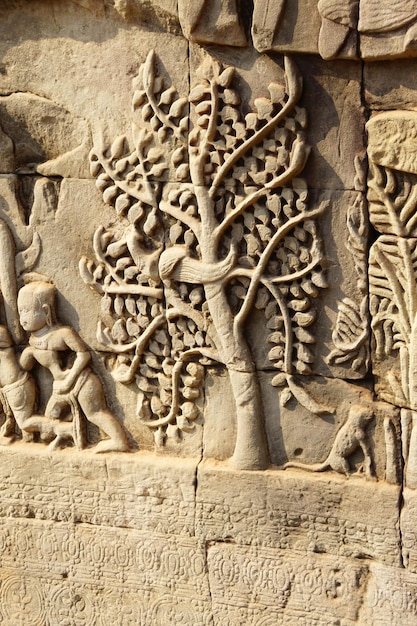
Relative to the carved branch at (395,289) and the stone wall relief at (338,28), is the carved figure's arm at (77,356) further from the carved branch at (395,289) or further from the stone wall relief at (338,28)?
the stone wall relief at (338,28)

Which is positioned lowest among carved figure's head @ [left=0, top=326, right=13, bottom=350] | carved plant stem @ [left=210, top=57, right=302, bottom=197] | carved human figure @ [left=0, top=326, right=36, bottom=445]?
carved human figure @ [left=0, top=326, right=36, bottom=445]

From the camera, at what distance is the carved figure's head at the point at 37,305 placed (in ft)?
16.5

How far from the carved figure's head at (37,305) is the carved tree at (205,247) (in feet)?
0.74

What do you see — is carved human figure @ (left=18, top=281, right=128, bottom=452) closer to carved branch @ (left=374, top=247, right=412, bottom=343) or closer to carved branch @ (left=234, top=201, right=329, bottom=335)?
carved branch @ (left=234, top=201, right=329, bottom=335)

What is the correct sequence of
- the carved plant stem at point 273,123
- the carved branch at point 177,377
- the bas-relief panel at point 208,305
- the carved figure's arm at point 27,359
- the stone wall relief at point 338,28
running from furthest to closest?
the carved figure's arm at point 27,359
the carved branch at point 177,377
the bas-relief panel at point 208,305
the carved plant stem at point 273,123
the stone wall relief at point 338,28

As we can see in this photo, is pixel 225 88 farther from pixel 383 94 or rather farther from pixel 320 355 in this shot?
pixel 320 355

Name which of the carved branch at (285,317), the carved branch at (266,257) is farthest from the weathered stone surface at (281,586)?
the carved branch at (266,257)

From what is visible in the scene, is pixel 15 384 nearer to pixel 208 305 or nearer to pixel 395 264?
pixel 208 305

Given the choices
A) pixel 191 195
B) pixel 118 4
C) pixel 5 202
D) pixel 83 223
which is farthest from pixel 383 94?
pixel 5 202

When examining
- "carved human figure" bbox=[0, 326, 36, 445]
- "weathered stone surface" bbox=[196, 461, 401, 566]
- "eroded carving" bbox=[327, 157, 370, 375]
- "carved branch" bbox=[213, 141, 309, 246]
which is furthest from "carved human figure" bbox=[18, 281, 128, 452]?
"eroded carving" bbox=[327, 157, 370, 375]

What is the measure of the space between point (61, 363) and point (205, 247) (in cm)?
103

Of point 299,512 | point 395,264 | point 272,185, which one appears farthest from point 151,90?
point 299,512

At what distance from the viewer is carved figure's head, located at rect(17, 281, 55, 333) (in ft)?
16.5

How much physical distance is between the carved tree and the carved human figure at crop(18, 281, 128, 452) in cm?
16
